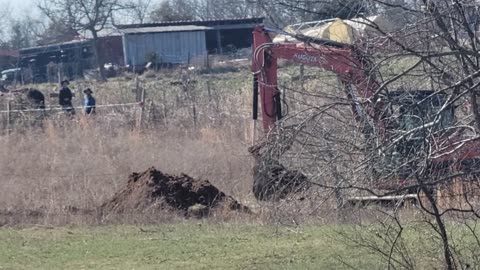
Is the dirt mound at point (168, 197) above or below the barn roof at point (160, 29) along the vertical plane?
below

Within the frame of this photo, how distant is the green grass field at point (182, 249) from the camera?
38.4ft

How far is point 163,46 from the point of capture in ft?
201

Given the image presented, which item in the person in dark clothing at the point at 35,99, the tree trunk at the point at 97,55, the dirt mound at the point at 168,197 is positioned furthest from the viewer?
the tree trunk at the point at 97,55

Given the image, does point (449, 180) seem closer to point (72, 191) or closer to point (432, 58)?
point (432, 58)

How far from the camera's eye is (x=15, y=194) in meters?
19.7

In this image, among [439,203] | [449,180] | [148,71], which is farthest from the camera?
[148,71]

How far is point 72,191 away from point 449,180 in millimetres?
12009

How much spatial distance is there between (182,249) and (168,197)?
200 inches

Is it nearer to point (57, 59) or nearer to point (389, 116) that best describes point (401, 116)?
point (389, 116)

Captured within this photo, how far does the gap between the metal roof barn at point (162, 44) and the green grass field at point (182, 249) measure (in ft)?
145

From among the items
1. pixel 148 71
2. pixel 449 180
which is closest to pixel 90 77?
pixel 148 71

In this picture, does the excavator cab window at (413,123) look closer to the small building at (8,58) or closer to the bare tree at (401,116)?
the bare tree at (401,116)

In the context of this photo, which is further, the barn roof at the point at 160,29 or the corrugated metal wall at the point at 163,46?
the corrugated metal wall at the point at 163,46

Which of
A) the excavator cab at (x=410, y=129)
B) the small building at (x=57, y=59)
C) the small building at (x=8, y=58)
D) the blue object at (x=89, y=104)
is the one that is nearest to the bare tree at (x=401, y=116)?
the excavator cab at (x=410, y=129)
